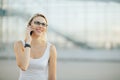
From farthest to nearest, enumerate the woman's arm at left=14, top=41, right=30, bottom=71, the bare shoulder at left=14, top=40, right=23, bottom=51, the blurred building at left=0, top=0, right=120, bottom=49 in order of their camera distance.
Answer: the blurred building at left=0, top=0, right=120, bottom=49 → the bare shoulder at left=14, top=40, right=23, bottom=51 → the woman's arm at left=14, top=41, right=30, bottom=71

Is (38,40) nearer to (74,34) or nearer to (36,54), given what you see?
(36,54)

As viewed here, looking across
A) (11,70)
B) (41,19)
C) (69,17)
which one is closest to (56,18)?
(69,17)

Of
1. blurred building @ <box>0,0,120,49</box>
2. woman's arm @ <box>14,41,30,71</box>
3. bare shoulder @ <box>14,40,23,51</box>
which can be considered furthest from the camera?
blurred building @ <box>0,0,120,49</box>

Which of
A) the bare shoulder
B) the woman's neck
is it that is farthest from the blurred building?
the bare shoulder

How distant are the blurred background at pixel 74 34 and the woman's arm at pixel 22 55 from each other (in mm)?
13023

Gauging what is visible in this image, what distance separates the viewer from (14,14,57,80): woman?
230 cm

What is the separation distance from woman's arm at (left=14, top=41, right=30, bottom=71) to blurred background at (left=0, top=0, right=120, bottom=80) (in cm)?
1302

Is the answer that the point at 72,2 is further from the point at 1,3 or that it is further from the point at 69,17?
the point at 1,3

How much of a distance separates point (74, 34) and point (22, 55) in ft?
54.6

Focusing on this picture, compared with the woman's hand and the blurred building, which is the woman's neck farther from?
the blurred building

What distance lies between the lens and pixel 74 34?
62.0ft

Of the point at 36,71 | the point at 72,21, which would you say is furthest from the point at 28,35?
the point at 72,21

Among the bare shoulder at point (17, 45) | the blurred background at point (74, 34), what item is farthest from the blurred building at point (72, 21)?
the bare shoulder at point (17, 45)

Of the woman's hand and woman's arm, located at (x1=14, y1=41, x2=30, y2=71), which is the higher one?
the woman's hand
